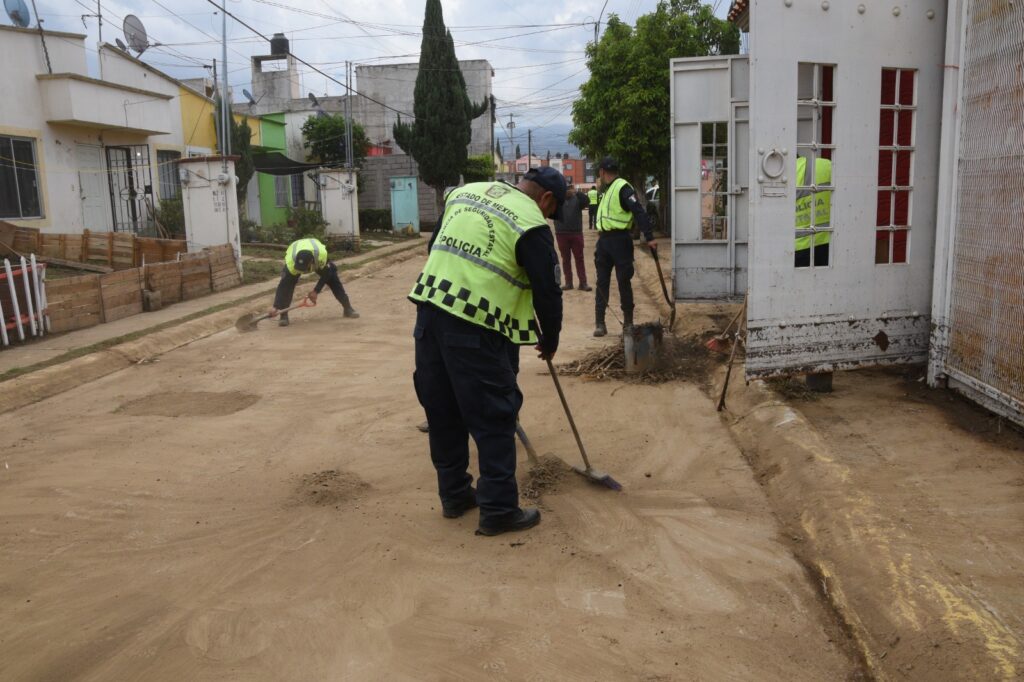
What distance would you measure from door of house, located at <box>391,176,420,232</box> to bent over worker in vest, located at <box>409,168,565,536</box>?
79.9 ft

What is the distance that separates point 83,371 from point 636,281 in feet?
32.6

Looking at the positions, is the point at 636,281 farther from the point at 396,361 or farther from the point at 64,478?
the point at 64,478

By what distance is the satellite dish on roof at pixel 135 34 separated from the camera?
67.9 feet

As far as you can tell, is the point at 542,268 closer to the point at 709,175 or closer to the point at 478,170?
the point at 709,175

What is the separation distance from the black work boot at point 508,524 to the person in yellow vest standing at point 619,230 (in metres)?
4.33

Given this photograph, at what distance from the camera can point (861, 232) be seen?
550 centimetres

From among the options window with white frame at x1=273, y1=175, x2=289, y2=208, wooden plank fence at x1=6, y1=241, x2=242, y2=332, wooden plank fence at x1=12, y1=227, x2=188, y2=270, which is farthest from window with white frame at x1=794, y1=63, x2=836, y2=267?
window with white frame at x1=273, y1=175, x2=289, y2=208

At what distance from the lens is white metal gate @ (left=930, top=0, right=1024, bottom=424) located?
15.1ft

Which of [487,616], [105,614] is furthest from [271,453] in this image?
[487,616]

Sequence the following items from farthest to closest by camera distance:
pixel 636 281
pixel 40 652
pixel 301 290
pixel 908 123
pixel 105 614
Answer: pixel 636 281 < pixel 301 290 < pixel 908 123 < pixel 105 614 < pixel 40 652

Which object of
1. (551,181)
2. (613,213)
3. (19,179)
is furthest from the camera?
(19,179)

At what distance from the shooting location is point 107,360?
8211 millimetres

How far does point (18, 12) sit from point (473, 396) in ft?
56.3

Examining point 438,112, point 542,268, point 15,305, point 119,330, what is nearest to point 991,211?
point 542,268
